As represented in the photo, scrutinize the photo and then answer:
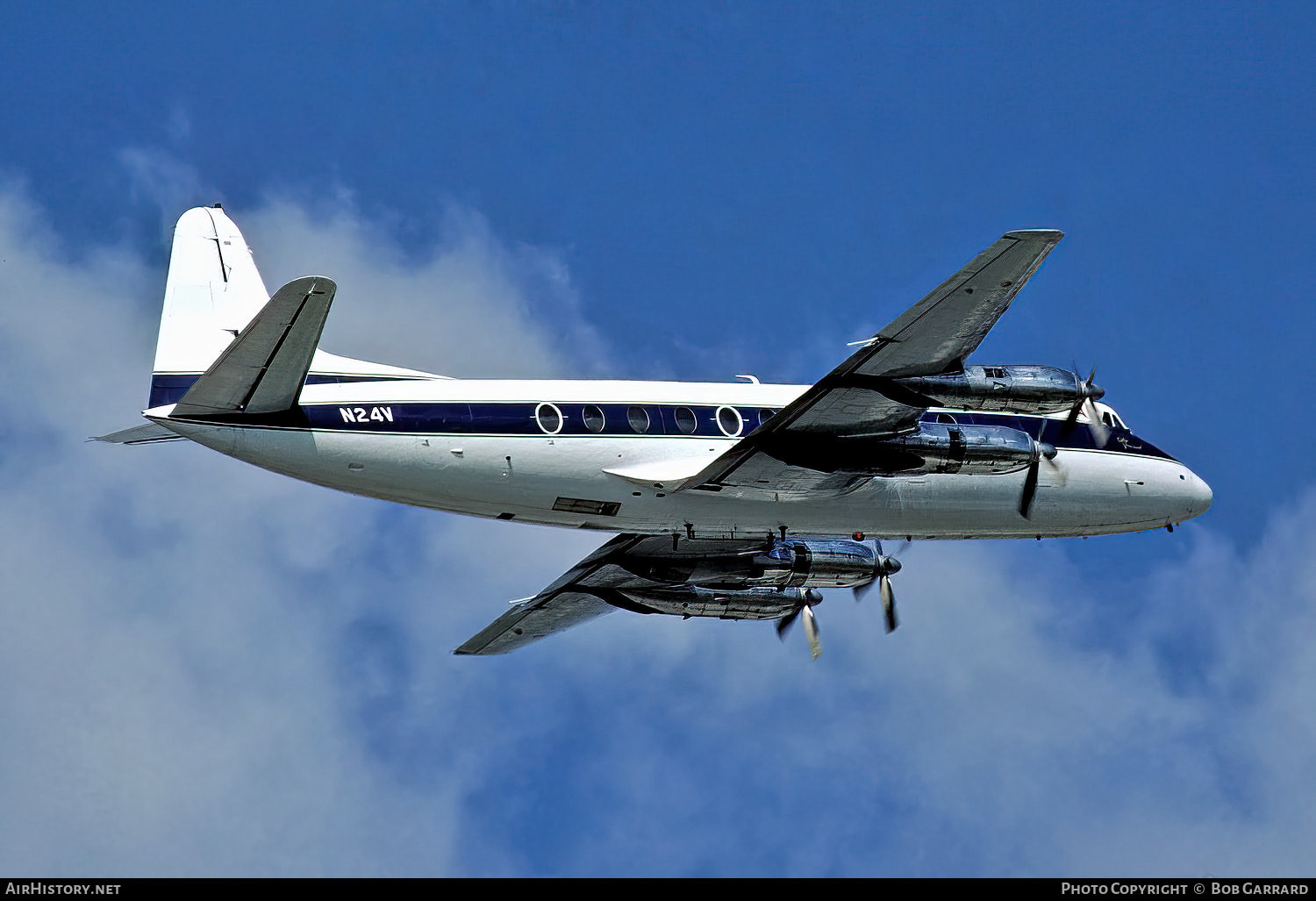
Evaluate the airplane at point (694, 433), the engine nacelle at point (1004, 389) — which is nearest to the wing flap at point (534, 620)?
the airplane at point (694, 433)

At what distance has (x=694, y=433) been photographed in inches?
1161

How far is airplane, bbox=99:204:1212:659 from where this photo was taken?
83.9 ft

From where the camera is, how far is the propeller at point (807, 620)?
36750 millimetres

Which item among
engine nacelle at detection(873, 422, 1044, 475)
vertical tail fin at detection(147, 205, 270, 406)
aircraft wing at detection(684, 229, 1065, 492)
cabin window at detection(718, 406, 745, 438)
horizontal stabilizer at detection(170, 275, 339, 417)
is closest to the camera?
horizontal stabilizer at detection(170, 275, 339, 417)

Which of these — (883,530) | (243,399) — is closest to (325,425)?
(243,399)

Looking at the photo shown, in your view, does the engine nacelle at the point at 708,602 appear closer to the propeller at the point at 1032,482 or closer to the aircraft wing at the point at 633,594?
the aircraft wing at the point at 633,594

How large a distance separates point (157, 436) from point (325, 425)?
3.50m

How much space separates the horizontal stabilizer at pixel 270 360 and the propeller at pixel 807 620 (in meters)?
15.1

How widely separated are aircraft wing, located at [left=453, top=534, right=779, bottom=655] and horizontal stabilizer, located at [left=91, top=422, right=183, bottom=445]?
1077 centimetres

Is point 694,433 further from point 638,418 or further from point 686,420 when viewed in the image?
point 638,418

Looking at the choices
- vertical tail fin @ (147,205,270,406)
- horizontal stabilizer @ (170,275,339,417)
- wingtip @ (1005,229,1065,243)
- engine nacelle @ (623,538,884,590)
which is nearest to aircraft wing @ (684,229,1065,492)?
wingtip @ (1005,229,1065,243)

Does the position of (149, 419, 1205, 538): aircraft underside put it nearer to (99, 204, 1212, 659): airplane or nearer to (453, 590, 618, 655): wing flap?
(99, 204, 1212, 659): airplane
